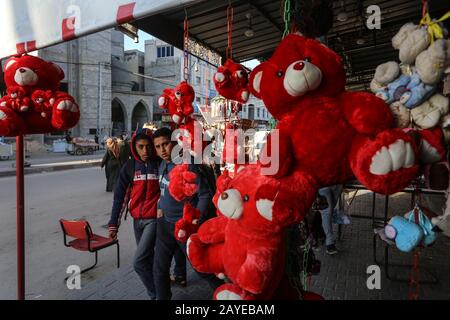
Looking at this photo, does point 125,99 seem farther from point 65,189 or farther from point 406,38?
point 406,38

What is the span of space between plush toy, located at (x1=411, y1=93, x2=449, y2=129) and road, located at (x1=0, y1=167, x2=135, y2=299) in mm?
3451

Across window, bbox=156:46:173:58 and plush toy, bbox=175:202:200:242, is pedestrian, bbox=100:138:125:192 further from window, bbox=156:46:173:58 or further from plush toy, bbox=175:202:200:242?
window, bbox=156:46:173:58

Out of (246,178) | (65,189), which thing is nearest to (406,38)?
(246,178)

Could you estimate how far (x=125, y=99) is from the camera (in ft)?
99.0

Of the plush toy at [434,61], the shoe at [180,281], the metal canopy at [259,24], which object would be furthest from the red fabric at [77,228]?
the plush toy at [434,61]

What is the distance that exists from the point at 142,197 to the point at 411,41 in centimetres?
243

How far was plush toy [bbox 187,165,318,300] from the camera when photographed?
3.55 feet

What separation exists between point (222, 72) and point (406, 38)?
1.01 metres

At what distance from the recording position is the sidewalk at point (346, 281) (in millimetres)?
3084

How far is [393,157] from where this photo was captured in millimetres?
932

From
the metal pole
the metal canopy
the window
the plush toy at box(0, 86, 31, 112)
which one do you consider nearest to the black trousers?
the metal pole

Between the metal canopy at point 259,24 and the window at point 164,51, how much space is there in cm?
3254

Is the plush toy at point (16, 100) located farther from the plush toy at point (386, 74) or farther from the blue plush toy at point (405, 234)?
the blue plush toy at point (405, 234)
